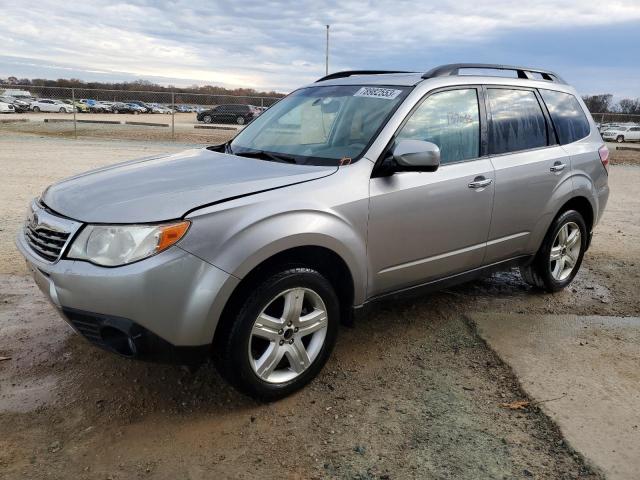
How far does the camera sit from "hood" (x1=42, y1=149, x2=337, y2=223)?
2.75 meters

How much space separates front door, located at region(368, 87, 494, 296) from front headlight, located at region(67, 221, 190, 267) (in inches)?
48.0

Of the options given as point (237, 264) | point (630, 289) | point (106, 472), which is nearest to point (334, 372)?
point (237, 264)

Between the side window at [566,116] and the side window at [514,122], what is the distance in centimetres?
19

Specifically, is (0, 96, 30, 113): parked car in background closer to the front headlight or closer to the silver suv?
the silver suv

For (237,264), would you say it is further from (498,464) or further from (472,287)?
(472,287)

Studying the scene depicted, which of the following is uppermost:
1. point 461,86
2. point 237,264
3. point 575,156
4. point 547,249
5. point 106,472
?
point 461,86

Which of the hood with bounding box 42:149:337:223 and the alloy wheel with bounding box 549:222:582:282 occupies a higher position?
the hood with bounding box 42:149:337:223

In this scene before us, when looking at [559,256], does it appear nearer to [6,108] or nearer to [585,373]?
[585,373]

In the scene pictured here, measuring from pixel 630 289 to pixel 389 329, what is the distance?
2618 mm

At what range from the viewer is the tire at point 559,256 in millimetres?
4773

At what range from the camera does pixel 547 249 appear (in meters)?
4.77

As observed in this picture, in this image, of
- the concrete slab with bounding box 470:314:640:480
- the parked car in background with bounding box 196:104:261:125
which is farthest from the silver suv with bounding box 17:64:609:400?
the parked car in background with bounding box 196:104:261:125

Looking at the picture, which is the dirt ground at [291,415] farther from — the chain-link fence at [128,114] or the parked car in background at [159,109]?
the parked car in background at [159,109]

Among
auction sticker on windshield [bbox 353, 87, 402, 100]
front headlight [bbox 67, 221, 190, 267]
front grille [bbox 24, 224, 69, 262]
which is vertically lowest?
front grille [bbox 24, 224, 69, 262]
